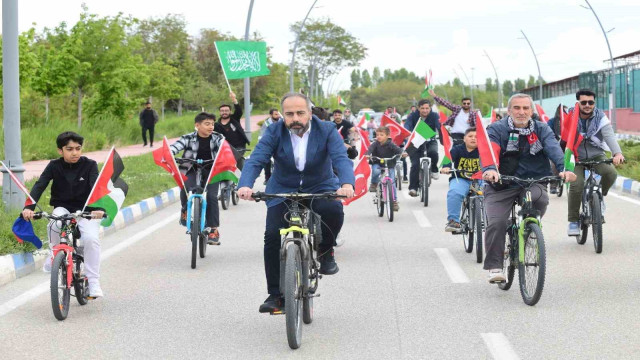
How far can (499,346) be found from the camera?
5.94m

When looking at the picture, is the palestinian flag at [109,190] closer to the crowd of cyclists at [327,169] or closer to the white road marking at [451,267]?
the crowd of cyclists at [327,169]

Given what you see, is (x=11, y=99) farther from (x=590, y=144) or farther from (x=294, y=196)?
(x=590, y=144)

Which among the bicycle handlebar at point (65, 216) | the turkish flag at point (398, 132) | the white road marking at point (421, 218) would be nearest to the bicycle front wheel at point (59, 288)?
the bicycle handlebar at point (65, 216)

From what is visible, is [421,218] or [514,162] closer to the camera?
[514,162]

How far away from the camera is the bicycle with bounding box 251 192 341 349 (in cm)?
583

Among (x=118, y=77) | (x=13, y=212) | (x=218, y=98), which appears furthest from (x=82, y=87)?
(x=218, y=98)

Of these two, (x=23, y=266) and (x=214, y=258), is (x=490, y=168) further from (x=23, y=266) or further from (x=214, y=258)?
(x=23, y=266)

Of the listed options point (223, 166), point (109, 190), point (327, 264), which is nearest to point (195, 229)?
point (223, 166)

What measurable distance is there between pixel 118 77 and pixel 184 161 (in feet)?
80.9

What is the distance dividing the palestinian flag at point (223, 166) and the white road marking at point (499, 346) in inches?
183

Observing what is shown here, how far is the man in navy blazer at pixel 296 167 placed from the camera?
21.0 ft

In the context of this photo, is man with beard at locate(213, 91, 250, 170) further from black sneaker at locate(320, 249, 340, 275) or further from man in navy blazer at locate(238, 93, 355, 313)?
man in navy blazer at locate(238, 93, 355, 313)

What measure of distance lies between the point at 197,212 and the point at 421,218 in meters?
4.90

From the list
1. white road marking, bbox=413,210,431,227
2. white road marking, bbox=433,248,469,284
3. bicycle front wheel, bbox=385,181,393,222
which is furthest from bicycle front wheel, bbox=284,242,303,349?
bicycle front wheel, bbox=385,181,393,222
